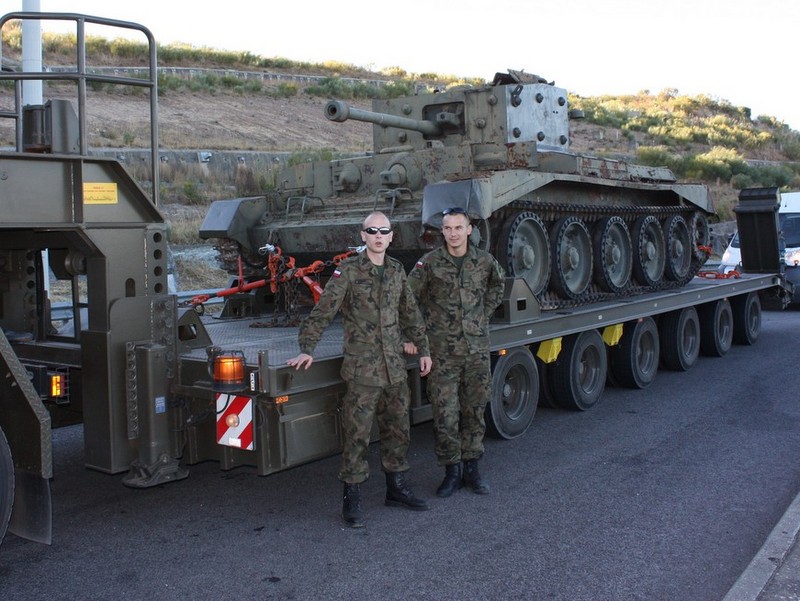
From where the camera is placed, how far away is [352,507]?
18.4ft

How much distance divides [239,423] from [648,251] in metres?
7.48

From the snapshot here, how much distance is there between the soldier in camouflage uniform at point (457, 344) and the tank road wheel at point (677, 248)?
6.31m

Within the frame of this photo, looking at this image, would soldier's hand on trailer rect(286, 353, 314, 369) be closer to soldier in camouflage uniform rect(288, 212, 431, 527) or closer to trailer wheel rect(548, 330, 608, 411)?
soldier in camouflage uniform rect(288, 212, 431, 527)

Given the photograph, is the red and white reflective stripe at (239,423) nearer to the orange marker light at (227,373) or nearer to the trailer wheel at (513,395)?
the orange marker light at (227,373)

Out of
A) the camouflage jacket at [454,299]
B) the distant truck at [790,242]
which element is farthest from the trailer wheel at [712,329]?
the camouflage jacket at [454,299]

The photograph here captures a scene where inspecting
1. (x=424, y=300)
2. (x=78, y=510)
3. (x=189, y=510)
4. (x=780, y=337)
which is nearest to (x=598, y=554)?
(x=424, y=300)

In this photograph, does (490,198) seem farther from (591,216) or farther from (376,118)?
(591,216)

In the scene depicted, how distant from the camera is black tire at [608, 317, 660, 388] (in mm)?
10008

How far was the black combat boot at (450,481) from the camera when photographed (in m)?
6.19

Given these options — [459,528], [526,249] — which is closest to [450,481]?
[459,528]

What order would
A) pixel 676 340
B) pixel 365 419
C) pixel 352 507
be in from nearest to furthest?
1. pixel 365 419
2. pixel 352 507
3. pixel 676 340

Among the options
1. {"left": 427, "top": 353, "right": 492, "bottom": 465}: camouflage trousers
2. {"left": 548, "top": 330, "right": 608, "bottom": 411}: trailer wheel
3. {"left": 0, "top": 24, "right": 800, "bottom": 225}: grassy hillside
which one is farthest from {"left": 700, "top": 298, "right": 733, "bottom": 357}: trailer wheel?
{"left": 0, "top": 24, "right": 800, "bottom": 225}: grassy hillside

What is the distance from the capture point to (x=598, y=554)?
508 centimetres

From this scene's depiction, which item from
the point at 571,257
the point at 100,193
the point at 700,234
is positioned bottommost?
the point at 571,257
